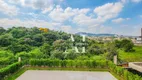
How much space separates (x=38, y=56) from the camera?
19.1 meters

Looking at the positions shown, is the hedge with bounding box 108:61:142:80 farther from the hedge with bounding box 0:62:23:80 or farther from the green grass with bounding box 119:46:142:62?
the green grass with bounding box 119:46:142:62

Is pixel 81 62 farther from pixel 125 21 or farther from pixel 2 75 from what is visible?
pixel 125 21

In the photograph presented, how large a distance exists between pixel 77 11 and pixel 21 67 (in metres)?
14.3

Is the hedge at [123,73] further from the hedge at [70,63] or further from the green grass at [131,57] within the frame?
the green grass at [131,57]

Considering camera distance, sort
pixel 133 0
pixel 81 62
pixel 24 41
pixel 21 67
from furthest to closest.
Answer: pixel 24 41 → pixel 133 0 → pixel 81 62 → pixel 21 67

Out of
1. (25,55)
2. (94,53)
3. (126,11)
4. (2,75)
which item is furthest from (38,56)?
(126,11)

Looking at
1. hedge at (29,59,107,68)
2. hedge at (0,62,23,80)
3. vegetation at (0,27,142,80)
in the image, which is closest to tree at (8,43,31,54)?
vegetation at (0,27,142,80)

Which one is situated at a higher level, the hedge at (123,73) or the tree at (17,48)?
the tree at (17,48)

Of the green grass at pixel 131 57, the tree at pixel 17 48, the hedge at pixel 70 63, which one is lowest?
the green grass at pixel 131 57

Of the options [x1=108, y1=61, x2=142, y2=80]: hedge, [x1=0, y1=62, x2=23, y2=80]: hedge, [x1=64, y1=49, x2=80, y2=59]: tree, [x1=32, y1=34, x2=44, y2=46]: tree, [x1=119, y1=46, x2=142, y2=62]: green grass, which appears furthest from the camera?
[x1=32, y1=34, x2=44, y2=46]: tree

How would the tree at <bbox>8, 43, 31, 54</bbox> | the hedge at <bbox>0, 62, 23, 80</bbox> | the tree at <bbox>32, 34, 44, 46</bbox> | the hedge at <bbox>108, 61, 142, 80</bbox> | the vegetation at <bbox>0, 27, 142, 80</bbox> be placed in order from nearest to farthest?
the hedge at <bbox>108, 61, 142, 80</bbox>, the hedge at <bbox>0, 62, 23, 80</bbox>, the vegetation at <bbox>0, 27, 142, 80</bbox>, the tree at <bbox>8, 43, 31, 54</bbox>, the tree at <bbox>32, 34, 44, 46</bbox>

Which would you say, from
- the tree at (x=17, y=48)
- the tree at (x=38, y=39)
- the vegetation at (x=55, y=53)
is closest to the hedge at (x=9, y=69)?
the vegetation at (x=55, y=53)

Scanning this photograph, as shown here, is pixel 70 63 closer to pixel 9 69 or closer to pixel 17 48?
pixel 9 69

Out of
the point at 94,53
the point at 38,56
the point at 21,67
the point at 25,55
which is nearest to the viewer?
the point at 21,67
